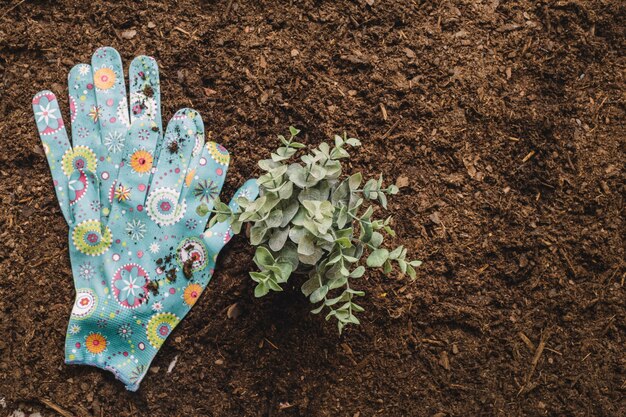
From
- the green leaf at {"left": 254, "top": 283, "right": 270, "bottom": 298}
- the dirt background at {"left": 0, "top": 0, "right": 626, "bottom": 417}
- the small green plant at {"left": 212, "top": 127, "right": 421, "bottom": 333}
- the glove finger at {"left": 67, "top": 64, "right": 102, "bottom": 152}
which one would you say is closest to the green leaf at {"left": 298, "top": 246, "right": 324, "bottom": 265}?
the small green plant at {"left": 212, "top": 127, "right": 421, "bottom": 333}

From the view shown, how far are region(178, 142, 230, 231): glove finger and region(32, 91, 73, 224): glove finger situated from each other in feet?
1.08

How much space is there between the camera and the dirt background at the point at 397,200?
1.60 m

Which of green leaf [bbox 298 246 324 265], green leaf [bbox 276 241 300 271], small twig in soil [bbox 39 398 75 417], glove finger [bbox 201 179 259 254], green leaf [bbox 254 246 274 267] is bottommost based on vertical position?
small twig in soil [bbox 39 398 75 417]

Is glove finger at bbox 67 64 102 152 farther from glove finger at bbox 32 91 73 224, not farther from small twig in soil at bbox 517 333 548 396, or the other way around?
small twig in soil at bbox 517 333 548 396

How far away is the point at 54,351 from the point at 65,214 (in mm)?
376

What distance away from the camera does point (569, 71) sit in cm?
170

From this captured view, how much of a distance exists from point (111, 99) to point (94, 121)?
8 cm

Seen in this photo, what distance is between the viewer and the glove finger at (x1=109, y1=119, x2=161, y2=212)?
63.4 inches

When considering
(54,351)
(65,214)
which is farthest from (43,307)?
(65,214)

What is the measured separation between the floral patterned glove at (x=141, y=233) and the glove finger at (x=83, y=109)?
2cm

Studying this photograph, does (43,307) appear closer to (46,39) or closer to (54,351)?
(54,351)

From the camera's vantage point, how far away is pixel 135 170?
5.29 ft

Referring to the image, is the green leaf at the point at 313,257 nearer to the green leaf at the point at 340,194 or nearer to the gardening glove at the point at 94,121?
the green leaf at the point at 340,194

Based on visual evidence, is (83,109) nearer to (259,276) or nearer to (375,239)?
(259,276)
